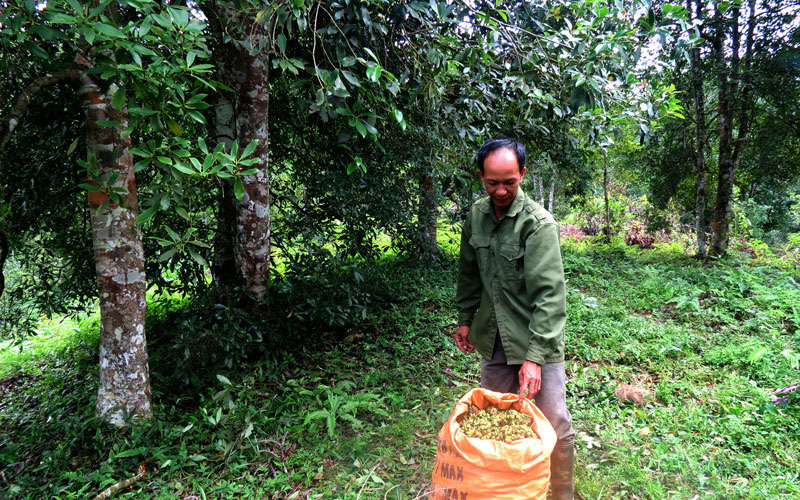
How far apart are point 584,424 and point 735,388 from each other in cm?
155

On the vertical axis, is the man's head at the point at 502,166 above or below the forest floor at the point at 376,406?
above

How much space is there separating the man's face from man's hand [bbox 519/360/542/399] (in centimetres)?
83

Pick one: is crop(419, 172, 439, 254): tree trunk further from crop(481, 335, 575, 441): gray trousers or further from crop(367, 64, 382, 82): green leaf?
crop(481, 335, 575, 441): gray trousers

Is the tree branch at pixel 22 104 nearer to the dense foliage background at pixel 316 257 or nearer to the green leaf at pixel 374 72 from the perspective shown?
the dense foliage background at pixel 316 257

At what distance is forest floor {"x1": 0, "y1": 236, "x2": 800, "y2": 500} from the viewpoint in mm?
2672

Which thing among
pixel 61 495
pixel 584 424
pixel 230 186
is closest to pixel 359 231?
pixel 230 186

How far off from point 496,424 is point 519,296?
0.64 meters

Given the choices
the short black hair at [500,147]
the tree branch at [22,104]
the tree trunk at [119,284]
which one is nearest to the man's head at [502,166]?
the short black hair at [500,147]

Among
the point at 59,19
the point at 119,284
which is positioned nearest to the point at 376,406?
the point at 119,284

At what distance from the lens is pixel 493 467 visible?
1688 millimetres

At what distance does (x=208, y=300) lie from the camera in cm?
368

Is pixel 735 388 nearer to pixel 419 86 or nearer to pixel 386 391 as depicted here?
pixel 386 391

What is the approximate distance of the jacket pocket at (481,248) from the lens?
229cm

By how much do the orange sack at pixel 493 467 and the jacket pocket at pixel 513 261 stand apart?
2.28 ft
